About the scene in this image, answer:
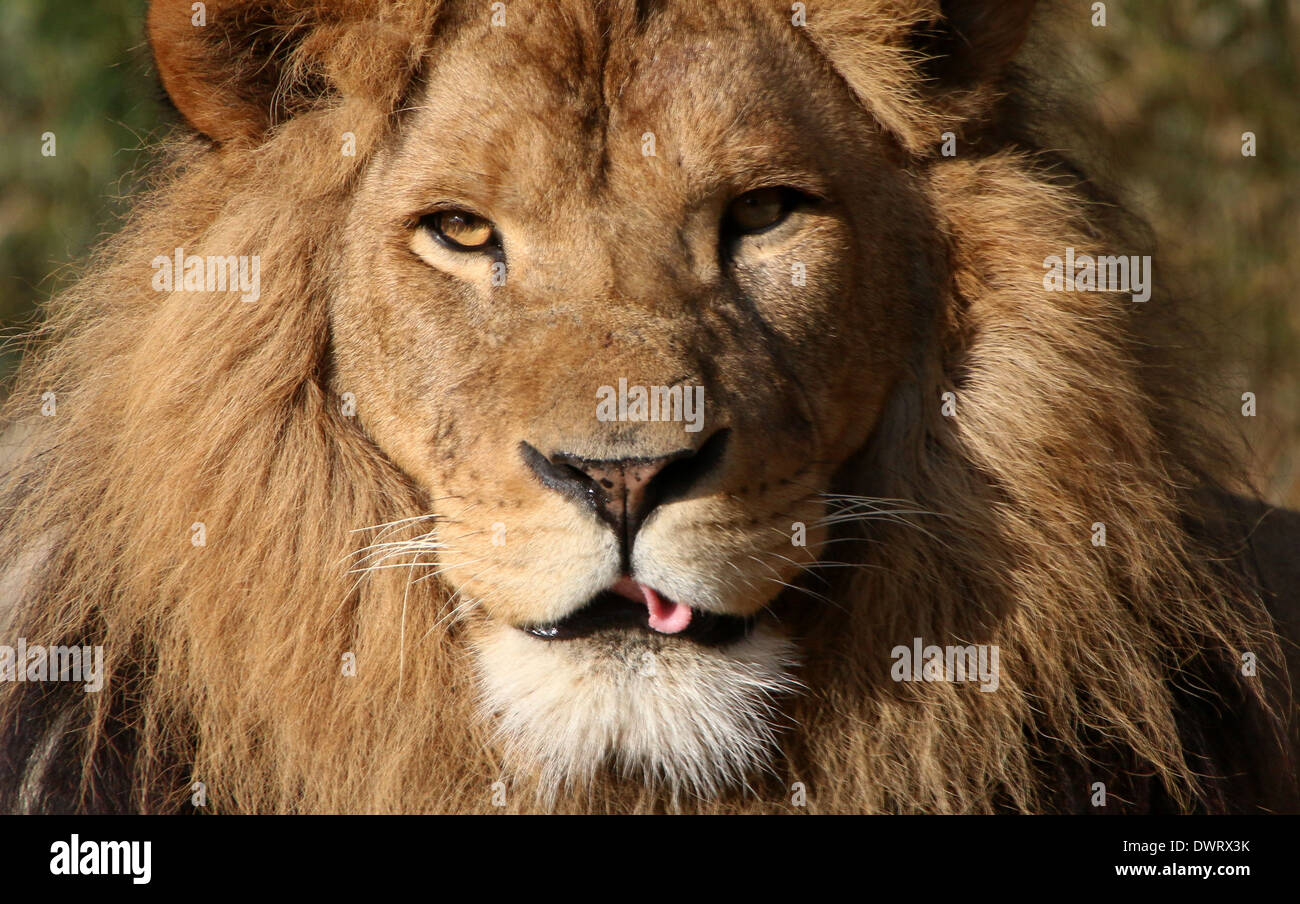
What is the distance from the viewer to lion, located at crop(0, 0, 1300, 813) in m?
2.67

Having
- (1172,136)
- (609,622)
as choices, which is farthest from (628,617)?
(1172,136)

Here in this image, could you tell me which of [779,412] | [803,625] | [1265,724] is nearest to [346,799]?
[803,625]

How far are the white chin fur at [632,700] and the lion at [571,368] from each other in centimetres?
1

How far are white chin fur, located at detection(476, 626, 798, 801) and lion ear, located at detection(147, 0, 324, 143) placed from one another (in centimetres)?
115

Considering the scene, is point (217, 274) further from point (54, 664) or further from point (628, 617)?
point (628, 617)

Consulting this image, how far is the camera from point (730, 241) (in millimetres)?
2797

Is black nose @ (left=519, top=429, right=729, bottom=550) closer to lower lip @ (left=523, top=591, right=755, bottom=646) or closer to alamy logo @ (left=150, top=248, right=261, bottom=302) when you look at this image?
lower lip @ (left=523, top=591, right=755, bottom=646)

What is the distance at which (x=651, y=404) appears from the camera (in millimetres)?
2424

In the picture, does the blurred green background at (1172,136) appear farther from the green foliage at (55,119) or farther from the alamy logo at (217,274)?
the alamy logo at (217,274)

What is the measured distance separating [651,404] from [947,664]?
34.1 inches

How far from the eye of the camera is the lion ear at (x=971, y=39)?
2.98 metres

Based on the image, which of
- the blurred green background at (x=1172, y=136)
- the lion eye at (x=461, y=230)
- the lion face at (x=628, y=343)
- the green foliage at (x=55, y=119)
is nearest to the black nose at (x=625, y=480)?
the lion face at (x=628, y=343)

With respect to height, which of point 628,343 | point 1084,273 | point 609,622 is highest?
point 1084,273

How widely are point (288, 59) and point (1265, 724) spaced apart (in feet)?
8.30
